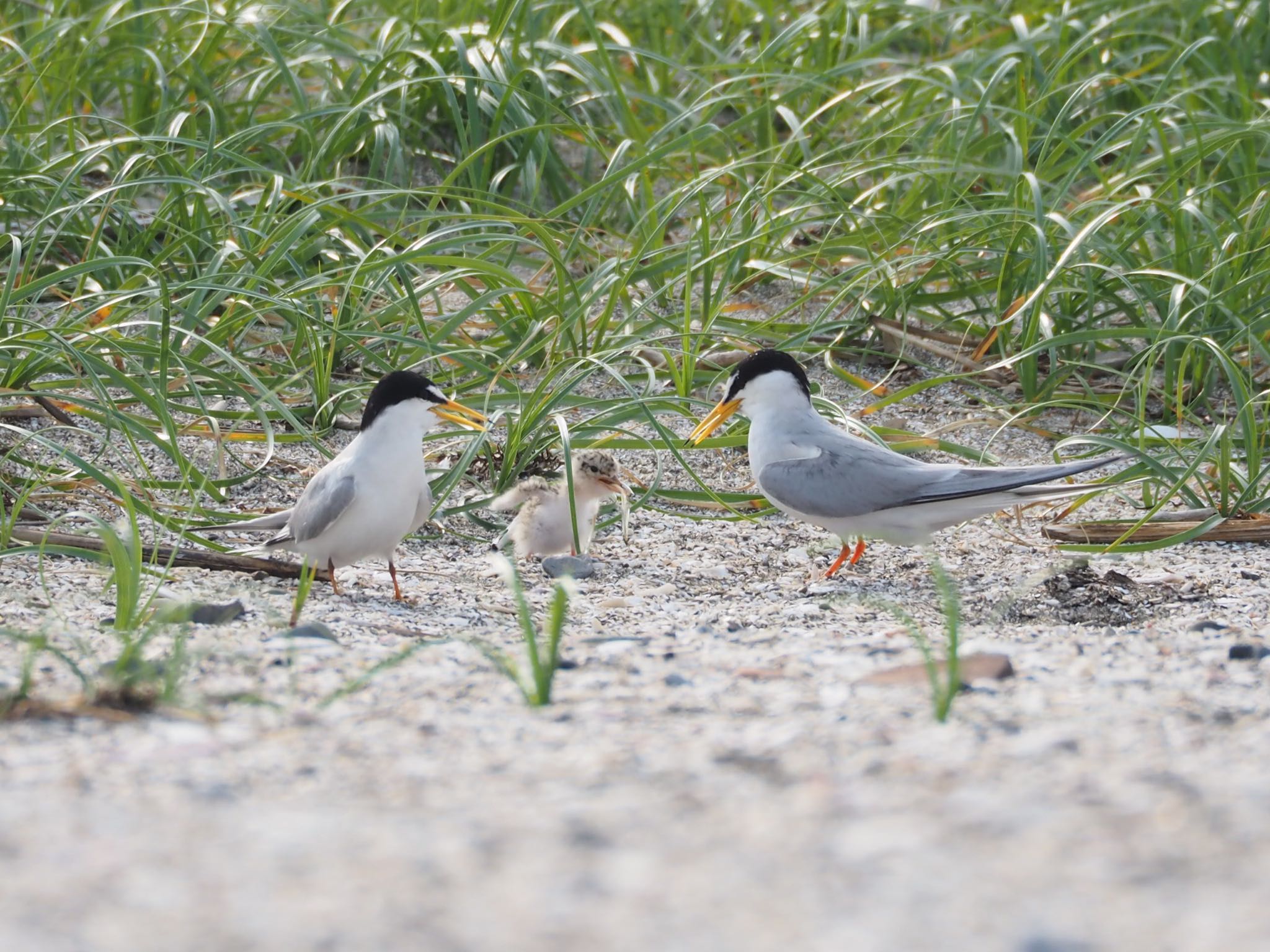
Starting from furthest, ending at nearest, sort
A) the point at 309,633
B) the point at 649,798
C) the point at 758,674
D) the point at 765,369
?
1. the point at 765,369
2. the point at 309,633
3. the point at 758,674
4. the point at 649,798

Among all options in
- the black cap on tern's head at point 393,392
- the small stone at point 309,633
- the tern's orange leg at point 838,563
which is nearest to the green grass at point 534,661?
the small stone at point 309,633

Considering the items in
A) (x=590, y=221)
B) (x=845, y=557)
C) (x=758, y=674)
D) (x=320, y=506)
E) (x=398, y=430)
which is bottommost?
(x=845, y=557)

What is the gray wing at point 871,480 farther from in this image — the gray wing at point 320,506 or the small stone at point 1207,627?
the gray wing at point 320,506

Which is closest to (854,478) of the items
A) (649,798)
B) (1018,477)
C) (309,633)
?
(1018,477)

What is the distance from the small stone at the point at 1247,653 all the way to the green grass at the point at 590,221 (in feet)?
2.95

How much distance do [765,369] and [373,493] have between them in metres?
1.00

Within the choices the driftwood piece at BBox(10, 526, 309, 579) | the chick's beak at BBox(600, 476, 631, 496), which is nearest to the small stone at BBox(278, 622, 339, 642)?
the driftwood piece at BBox(10, 526, 309, 579)

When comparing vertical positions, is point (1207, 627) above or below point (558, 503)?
below

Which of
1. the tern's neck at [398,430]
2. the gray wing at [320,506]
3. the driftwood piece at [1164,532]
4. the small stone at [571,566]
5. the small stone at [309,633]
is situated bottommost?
the driftwood piece at [1164,532]

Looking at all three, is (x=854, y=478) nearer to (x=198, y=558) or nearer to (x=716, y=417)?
(x=716, y=417)

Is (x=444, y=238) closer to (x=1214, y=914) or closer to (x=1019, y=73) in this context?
(x=1019, y=73)

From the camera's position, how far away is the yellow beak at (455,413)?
2.95m

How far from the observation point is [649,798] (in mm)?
1482

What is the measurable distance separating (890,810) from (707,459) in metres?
2.32
